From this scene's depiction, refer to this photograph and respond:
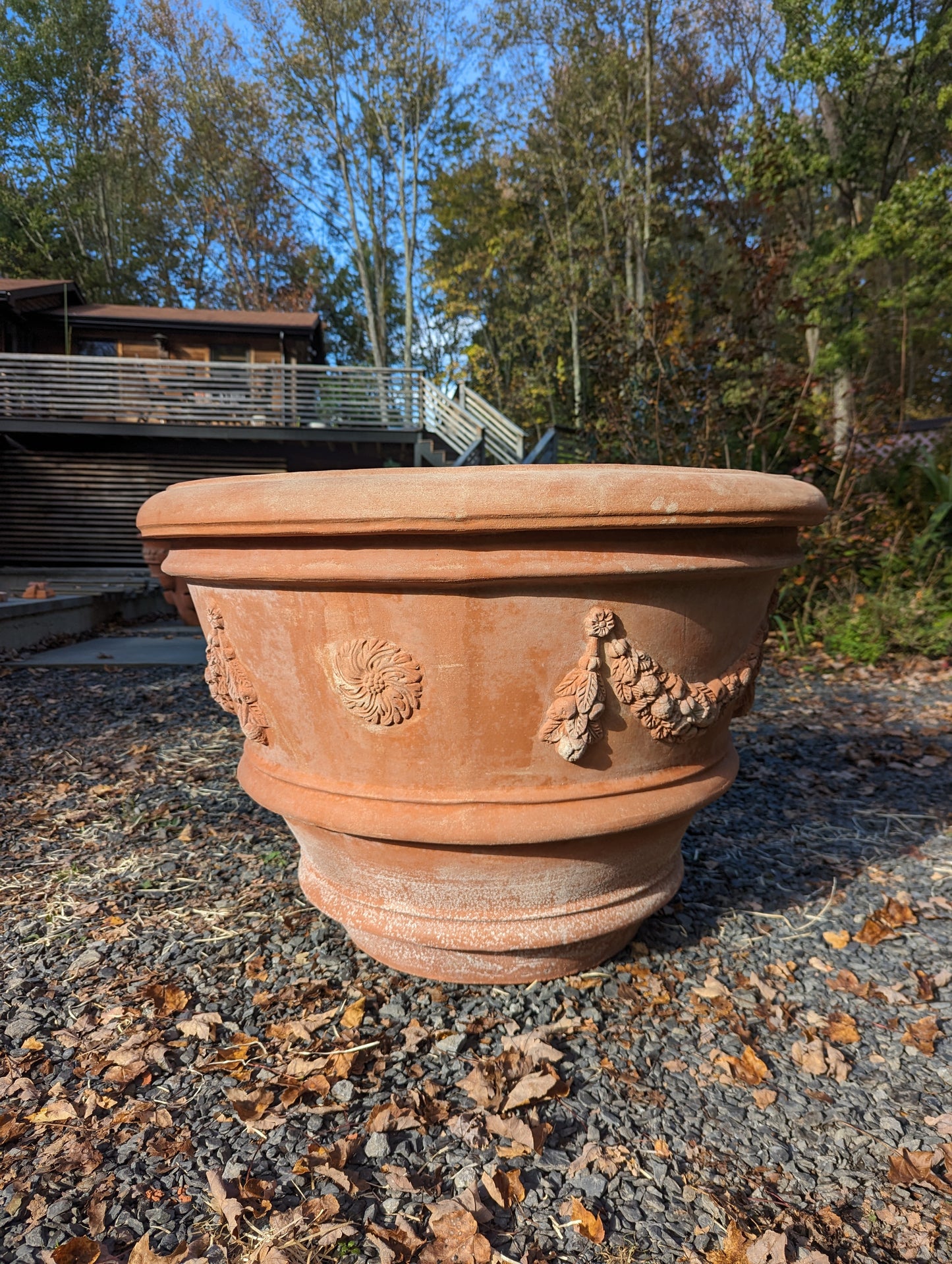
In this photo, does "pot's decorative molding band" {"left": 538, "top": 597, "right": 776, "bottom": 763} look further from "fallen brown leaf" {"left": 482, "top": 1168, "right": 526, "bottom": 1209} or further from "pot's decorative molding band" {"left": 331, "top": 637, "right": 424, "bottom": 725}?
"fallen brown leaf" {"left": 482, "top": 1168, "right": 526, "bottom": 1209}

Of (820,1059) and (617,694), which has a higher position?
(617,694)

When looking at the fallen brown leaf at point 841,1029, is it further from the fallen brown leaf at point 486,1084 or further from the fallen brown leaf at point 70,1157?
the fallen brown leaf at point 70,1157

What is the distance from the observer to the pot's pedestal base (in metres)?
1.57

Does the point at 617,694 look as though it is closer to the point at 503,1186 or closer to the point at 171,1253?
the point at 503,1186

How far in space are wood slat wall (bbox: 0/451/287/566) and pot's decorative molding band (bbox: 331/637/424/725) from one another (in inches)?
500

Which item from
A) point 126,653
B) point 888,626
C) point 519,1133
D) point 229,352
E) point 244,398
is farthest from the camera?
point 229,352

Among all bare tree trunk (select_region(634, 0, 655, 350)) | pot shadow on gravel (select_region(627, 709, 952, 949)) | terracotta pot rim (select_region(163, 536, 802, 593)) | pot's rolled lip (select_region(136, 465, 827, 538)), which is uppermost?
bare tree trunk (select_region(634, 0, 655, 350))


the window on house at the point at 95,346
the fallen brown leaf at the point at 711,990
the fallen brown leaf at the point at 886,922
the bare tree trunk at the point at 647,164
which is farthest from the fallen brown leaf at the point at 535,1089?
the window on house at the point at 95,346

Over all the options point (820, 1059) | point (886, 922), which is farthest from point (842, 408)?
point (820, 1059)

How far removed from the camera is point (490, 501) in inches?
47.2

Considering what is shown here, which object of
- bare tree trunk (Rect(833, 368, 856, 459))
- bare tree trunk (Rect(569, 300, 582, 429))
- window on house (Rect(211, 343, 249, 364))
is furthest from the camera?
window on house (Rect(211, 343, 249, 364))

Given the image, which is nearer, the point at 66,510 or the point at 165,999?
the point at 165,999

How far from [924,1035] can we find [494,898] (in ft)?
3.37

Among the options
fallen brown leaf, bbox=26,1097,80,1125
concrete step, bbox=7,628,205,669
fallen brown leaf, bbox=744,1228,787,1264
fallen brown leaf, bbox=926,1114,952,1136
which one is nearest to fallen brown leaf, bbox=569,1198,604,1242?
fallen brown leaf, bbox=744,1228,787,1264
